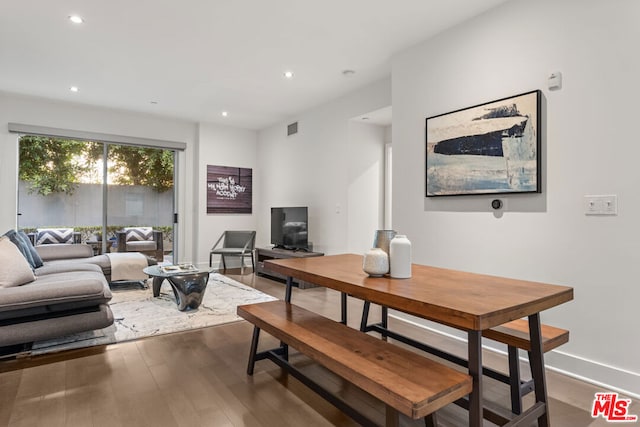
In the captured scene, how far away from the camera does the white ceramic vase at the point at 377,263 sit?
1915 mm

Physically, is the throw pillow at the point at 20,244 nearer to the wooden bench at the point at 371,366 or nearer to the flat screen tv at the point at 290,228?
the wooden bench at the point at 371,366

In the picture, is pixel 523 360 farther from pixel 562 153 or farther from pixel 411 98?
pixel 411 98

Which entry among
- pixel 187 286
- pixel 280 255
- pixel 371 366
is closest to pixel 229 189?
pixel 280 255

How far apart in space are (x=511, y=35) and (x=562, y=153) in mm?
976

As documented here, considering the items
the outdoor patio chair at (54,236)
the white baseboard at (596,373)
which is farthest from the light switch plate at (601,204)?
the outdoor patio chair at (54,236)

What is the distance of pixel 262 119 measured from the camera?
20.7 ft

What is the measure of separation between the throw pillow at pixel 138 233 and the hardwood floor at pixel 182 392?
11.8ft

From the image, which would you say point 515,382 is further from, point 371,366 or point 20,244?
point 20,244

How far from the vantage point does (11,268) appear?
9.07 feet

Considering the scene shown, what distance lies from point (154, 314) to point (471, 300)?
327 centimetres

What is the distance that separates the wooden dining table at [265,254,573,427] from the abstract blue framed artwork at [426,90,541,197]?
1.04 meters

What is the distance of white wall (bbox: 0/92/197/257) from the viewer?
16.5ft

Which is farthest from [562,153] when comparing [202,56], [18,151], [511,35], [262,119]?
[18,151]

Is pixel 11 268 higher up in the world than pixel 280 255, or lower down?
A: higher up
